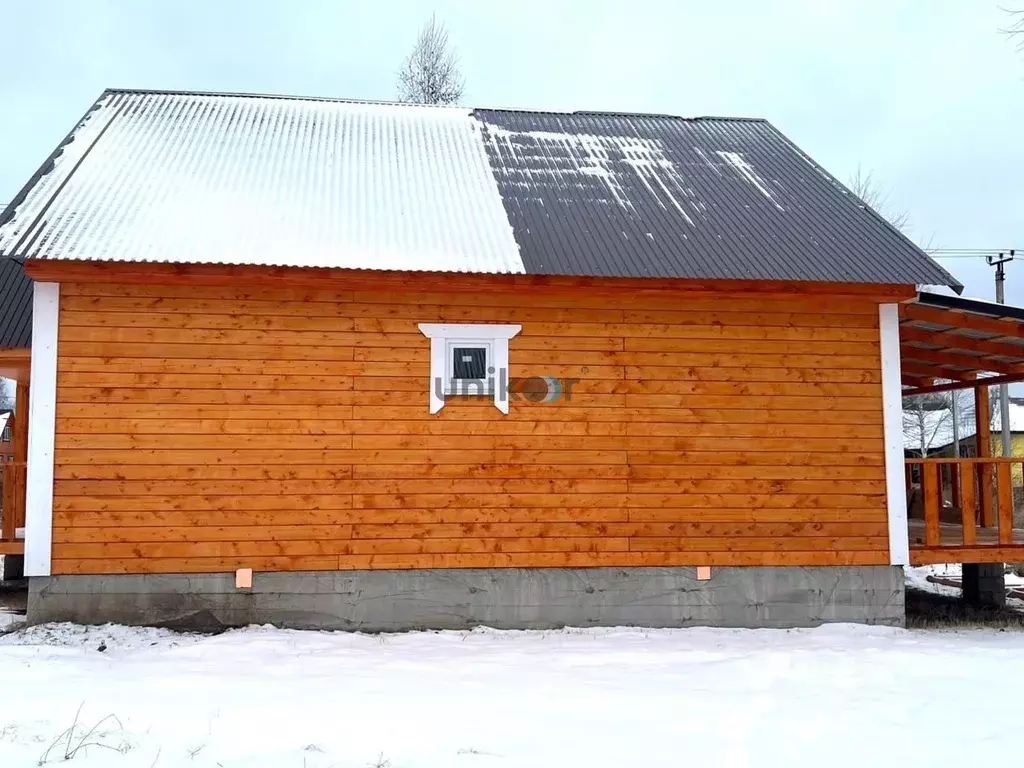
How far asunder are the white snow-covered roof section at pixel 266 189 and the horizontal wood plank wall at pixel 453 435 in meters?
0.48

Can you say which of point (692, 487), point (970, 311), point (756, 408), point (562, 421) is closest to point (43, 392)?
point (562, 421)

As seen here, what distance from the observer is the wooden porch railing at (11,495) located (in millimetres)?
8633

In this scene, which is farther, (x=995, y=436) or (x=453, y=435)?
(x=995, y=436)

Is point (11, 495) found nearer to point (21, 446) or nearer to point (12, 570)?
point (21, 446)

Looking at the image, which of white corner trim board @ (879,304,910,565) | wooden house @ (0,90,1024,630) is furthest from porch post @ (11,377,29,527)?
white corner trim board @ (879,304,910,565)

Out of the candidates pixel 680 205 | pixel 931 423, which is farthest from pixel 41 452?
pixel 931 423

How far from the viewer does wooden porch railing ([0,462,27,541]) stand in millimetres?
8633

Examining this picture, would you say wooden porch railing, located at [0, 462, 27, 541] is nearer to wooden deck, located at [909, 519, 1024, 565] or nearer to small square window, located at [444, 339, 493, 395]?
small square window, located at [444, 339, 493, 395]

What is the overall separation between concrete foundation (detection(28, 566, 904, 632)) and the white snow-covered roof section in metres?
2.99

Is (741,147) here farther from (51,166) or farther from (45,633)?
(45,633)

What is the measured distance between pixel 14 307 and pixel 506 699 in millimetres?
6800

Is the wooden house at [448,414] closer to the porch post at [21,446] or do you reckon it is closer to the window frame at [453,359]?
the window frame at [453,359]

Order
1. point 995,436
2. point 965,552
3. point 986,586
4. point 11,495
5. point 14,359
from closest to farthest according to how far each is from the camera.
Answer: point 11,495, point 14,359, point 965,552, point 986,586, point 995,436

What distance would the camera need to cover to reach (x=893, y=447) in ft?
28.3
